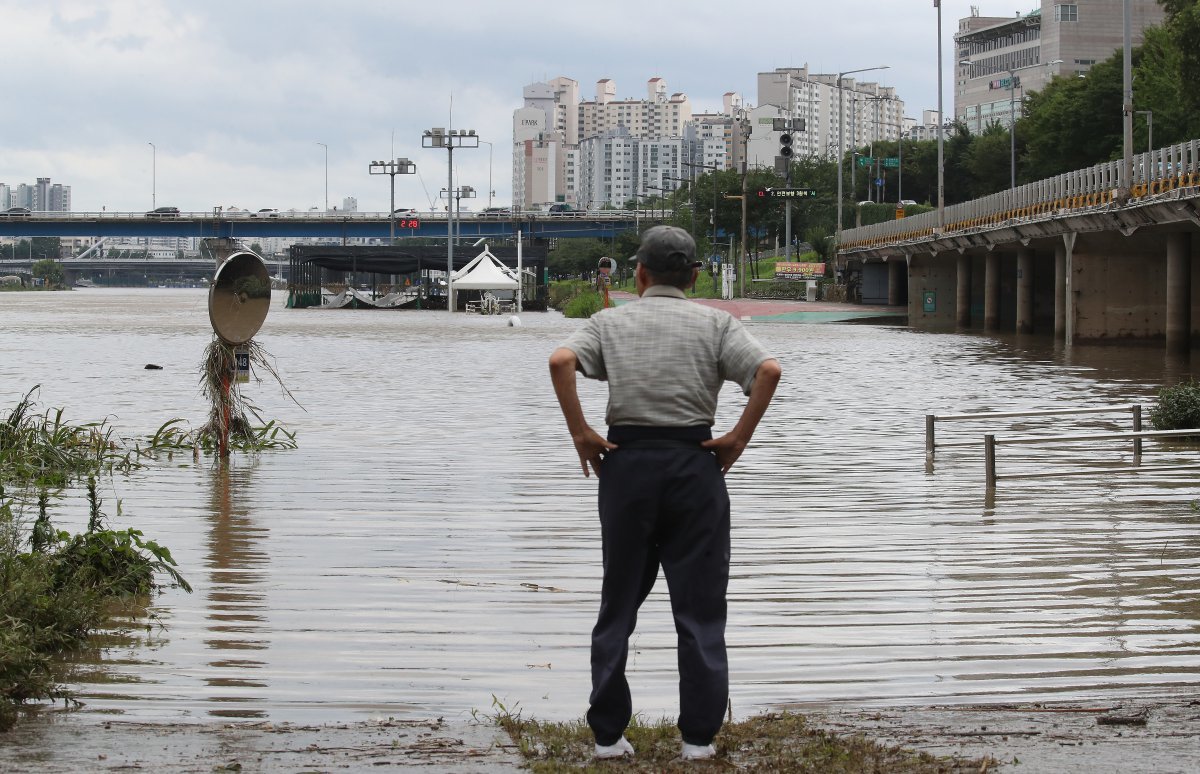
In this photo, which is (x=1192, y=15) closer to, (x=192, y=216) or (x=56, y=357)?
(x=56, y=357)

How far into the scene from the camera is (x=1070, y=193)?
48438mm

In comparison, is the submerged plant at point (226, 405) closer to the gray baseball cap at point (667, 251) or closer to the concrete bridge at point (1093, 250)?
the gray baseball cap at point (667, 251)

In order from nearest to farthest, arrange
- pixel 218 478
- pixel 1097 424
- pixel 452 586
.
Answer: pixel 452 586 → pixel 218 478 → pixel 1097 424

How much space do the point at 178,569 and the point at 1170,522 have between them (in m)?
6.55

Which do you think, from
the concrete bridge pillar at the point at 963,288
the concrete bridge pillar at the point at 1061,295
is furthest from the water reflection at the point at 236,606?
the concrete bridge pillar at the point at 963,288

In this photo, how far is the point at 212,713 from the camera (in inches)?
226

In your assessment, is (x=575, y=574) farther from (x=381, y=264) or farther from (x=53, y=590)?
(x=381, y=264)

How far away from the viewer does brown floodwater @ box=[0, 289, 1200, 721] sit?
20.5 ft

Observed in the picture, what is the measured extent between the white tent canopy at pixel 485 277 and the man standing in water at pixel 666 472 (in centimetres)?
7536

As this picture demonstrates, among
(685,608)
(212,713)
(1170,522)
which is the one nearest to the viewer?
(685,608)

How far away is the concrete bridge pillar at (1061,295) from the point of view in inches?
1960

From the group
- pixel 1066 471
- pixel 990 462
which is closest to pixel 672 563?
pixel 990 462

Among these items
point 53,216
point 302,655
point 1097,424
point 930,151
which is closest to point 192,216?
point 53,216

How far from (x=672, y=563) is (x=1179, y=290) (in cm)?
3991
